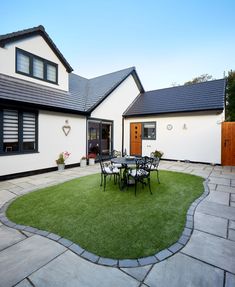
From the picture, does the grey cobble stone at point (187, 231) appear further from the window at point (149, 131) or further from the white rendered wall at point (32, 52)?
the window at point (149, 131)

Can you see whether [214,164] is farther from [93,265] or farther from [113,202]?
[93,265]

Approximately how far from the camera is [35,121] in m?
6.44

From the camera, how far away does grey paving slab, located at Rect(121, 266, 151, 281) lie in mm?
1815

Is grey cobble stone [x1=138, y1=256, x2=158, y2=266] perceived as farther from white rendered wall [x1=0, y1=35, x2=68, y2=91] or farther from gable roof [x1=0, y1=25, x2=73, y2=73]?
gable roof [x1=0, y1=25, x2=73, y2=73]

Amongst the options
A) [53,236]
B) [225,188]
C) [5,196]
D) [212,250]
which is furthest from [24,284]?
[225,188]

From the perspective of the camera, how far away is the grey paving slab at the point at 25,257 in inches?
72.4

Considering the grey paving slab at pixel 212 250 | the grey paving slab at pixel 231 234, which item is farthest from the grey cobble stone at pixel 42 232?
the grey paving slab at pixel 231 234

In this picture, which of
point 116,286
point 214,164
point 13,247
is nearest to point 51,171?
point 13,247

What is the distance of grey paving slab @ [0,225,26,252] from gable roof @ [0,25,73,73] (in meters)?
6.49

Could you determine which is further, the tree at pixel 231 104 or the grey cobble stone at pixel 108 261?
the tree at pixel 231 104

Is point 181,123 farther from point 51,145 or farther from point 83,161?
point 51,145

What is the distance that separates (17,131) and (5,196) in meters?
2.55

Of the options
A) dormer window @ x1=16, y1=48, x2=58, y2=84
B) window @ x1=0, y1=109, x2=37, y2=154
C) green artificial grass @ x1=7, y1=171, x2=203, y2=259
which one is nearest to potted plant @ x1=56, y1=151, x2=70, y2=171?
window @ x1=0, y1=109, x2=37, y2=154

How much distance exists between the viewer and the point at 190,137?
30.2 feet
